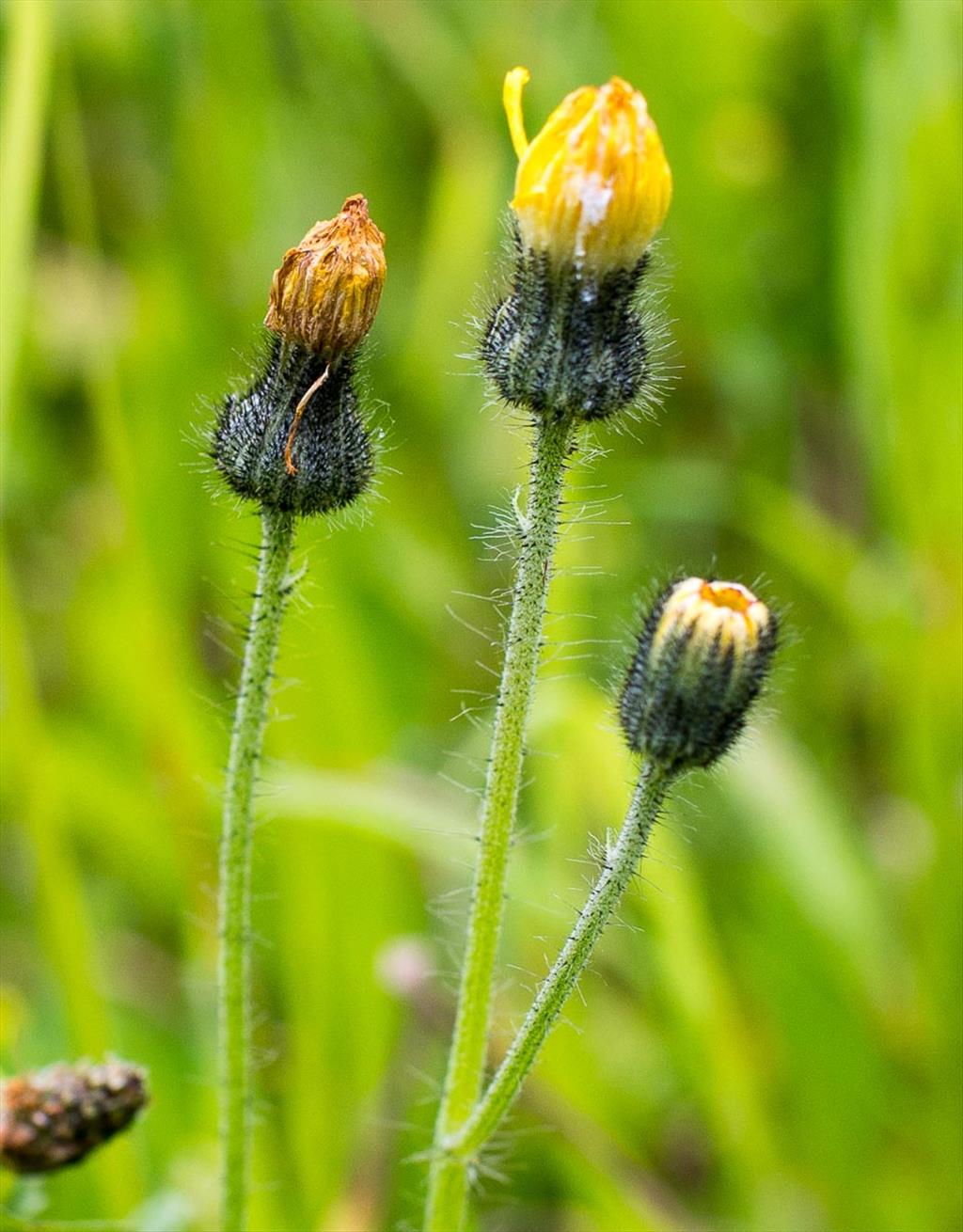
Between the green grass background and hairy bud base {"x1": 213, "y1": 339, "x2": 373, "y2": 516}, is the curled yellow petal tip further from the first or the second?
the green grass background

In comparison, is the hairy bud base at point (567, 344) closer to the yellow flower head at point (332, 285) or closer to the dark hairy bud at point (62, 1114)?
the yellow flower head at point (332, 285)

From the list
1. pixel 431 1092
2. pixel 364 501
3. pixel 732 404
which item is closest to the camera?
pixel 364 501

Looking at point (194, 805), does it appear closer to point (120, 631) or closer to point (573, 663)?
point (120, 631)

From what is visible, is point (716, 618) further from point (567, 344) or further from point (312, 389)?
point (312, 389)

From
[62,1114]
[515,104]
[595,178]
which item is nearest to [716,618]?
[595,178]

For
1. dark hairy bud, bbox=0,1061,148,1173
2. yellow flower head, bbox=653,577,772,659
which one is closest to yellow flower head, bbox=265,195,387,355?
yellow flower head, bbox=653,577,772,659

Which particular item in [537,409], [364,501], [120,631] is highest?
[537,409]

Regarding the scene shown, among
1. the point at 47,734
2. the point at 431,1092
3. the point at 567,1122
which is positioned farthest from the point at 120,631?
the point at 567,1122

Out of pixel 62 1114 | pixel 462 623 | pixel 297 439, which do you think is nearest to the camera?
pixel 297 439
